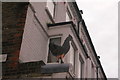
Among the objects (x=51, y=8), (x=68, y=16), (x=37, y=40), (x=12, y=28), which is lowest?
(x=37, y=40)

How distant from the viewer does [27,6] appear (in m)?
10.1

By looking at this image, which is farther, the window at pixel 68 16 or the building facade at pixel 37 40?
the window at pixel 68 16

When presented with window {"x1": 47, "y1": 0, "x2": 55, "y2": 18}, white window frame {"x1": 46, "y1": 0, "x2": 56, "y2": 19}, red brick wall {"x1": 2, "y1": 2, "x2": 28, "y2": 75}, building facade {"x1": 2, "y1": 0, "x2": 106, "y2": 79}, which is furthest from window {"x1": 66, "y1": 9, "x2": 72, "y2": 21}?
red brick wall {"x1": 2, "y1": 2, "x2": 28, "y2": 75}

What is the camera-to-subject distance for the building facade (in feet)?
27.6

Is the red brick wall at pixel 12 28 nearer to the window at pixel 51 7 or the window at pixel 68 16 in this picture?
the window at pixel 51 7

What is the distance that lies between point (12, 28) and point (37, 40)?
52.1 inches

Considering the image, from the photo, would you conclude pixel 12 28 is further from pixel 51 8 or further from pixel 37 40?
pixel 51 8

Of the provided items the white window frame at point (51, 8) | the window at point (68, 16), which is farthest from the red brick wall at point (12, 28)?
the window at point (68, 16)

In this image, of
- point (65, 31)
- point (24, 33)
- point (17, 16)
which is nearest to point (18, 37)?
point (24, 33)

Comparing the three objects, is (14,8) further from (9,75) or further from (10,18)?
(9,75)

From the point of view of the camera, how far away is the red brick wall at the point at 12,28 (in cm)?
895

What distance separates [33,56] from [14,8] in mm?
1693

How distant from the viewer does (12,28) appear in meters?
9.71

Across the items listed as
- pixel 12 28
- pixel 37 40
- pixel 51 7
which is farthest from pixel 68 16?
pixel 12 28
